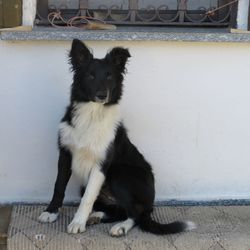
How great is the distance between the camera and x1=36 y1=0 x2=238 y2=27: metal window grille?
180 inches

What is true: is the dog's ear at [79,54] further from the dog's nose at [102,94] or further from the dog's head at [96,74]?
the dog's nose at [102,94]

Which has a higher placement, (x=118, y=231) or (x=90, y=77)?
(x=90, y=77)

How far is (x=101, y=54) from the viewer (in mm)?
4336

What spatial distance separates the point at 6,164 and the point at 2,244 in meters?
0.75

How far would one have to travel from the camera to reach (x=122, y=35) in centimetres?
423

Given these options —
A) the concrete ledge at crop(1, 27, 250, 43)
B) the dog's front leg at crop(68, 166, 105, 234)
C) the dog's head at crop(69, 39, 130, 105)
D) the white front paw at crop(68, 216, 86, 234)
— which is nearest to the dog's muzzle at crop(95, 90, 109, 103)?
the dog's head at crop(69, 39, 130, 105)

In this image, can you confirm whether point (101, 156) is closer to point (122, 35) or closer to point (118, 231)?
point (118, 231)

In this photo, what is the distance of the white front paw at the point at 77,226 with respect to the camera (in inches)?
153

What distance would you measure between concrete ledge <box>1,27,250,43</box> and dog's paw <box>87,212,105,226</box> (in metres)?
1.21

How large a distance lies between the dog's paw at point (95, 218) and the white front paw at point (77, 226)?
12 centimetres

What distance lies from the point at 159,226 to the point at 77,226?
Answer: 53cm

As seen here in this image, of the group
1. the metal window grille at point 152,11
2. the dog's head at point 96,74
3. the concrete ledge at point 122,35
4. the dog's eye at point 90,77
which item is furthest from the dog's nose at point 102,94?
the metal window grille at point 152,11

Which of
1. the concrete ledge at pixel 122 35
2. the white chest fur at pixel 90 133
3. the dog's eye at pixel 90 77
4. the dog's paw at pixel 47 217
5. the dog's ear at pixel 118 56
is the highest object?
the concrete ledge at pixel 122 35

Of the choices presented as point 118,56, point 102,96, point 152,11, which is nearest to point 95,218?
point 102,96
